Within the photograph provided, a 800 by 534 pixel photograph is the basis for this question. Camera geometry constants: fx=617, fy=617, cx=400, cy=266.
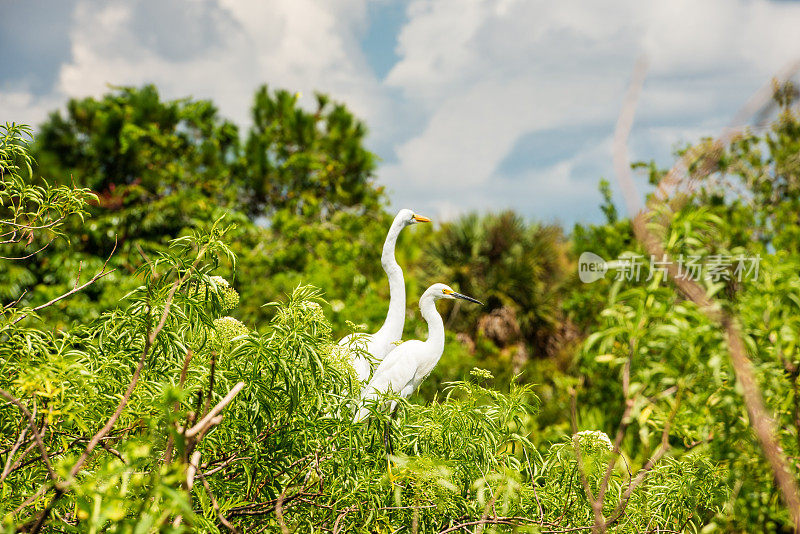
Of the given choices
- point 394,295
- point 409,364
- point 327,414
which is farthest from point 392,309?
point 327,414

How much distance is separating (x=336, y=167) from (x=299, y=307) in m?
11.5

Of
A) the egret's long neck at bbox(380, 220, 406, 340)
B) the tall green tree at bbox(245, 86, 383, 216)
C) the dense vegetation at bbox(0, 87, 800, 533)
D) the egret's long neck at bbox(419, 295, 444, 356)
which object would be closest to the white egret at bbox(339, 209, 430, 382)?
the egret's long neck at bbox(380, 220, 406, 340)

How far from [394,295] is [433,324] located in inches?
13.8

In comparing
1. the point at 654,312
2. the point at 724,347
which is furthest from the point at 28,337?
the point at 724,347

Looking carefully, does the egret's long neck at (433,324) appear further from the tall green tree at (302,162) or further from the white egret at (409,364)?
the tall green tree at (302,162)

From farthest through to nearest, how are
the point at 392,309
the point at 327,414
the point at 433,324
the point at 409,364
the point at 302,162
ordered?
the point at 302,162, the point at 392,309, the point at 433,324, the point at 409,364, the point at 327,414

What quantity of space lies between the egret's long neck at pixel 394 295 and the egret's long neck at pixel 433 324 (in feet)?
0.46

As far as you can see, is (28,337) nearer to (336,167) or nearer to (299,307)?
(299,307)

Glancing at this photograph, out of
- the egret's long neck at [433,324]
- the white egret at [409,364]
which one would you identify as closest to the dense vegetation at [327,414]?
the white egret at [409,364]

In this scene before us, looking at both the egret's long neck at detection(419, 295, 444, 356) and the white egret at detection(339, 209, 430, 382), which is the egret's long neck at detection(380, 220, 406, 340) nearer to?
the white egret at detection(339, 209, 430, 382)

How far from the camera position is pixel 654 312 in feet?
4.01

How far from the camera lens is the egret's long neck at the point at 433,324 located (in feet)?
11.7

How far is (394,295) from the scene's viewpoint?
12.8 ft

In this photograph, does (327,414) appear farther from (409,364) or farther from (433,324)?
(433,324)
